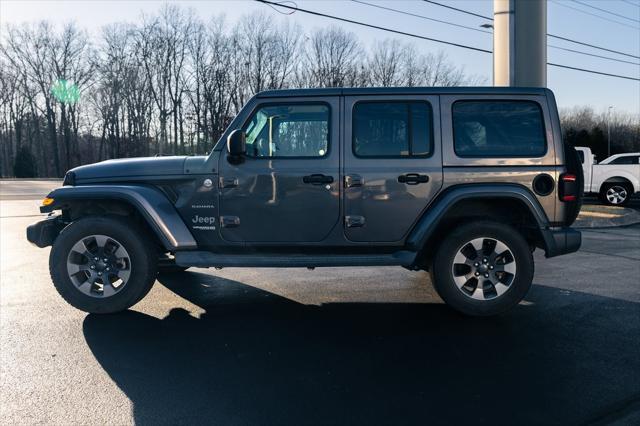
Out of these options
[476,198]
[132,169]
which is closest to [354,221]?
[476,198]

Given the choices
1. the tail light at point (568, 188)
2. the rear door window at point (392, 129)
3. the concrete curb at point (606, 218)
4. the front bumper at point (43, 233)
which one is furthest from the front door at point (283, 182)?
the concrete curb at point (606, 218)

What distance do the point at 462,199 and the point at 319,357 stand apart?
2038 mm

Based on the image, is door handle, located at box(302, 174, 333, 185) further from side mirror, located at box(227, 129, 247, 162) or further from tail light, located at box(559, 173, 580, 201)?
tail light, located at box(559, 173, 580, 201)

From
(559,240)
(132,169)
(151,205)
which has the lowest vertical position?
(559,240)

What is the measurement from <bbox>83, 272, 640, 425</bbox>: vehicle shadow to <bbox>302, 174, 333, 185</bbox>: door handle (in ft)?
4.23

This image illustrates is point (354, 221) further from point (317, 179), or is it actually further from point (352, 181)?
point (317, 179)

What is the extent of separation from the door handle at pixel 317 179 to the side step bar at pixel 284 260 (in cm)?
71

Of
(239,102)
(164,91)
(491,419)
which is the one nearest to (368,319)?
(491,419)

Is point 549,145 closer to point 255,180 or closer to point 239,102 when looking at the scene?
point 255,180

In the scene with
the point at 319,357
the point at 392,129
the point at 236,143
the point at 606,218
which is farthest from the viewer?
the point at 606,218

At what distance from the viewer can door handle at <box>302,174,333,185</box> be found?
15.7 ft

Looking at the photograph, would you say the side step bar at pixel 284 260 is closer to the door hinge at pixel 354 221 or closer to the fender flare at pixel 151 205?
the fender flare at pixel 151 205

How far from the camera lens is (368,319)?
478 cm

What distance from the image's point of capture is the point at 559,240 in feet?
15.9
